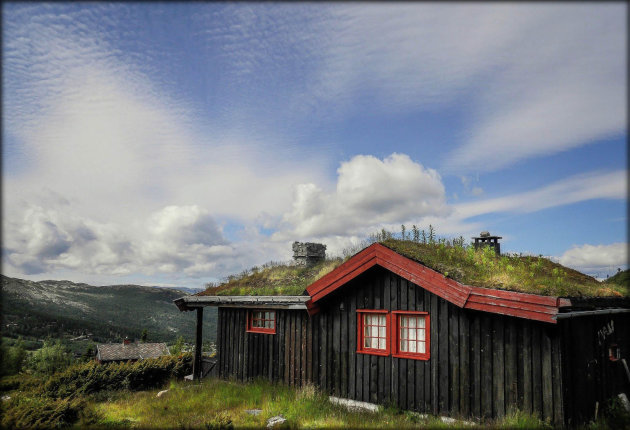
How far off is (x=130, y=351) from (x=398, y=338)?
61.2 m

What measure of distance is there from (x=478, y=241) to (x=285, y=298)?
23.3ft

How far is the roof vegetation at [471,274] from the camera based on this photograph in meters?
9.27

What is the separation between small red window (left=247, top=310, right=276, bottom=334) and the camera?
44.8ft

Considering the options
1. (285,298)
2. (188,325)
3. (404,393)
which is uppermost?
(285,298)

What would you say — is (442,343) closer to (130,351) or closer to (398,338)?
(398,338)

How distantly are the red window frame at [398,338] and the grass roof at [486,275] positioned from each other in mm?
1284

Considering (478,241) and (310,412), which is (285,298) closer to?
(310,412)

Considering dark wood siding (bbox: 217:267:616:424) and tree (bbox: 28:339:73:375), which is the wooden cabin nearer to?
dark wood siding (bbox: 217:267:616:424)

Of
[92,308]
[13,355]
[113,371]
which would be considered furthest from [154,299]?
[113,371]

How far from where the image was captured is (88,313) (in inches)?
5994

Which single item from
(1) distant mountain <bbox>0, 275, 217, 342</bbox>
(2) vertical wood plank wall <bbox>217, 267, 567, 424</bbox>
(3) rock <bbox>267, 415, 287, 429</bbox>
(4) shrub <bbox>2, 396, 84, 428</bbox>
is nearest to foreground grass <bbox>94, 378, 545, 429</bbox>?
(3) rock <bbox>267, 415, 287, 429</bbox>

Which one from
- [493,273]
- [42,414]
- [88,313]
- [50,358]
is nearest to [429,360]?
[493,273]

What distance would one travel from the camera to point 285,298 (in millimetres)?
12406

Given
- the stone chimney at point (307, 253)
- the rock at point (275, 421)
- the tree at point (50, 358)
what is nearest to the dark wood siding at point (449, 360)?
the rock at point (275, 421)
